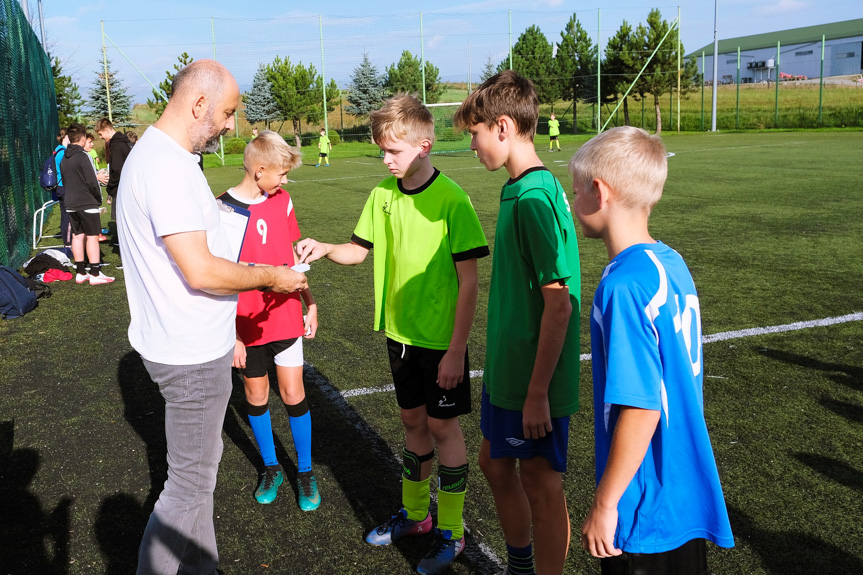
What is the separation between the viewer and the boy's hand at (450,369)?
2820mm

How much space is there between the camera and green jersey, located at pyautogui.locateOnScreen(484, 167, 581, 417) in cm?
231

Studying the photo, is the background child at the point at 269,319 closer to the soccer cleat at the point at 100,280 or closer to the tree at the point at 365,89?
the soccer cleat at the point at 100,280

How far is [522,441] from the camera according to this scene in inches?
98.0

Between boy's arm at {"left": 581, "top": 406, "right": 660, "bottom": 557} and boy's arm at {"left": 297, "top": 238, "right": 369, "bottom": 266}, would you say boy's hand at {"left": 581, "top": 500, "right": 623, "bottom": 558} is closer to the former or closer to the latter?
boy's arm at {"left": 581, "top": 406, "right": 660, "bottom": 557}

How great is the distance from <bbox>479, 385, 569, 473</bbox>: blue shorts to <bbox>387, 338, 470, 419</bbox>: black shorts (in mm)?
428

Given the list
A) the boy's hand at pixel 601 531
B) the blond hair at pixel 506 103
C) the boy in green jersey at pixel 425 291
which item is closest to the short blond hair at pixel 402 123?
the boy in green jersey at pixel 425 291

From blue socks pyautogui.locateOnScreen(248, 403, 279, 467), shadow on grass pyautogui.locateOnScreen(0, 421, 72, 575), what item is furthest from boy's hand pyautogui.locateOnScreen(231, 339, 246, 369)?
shadow on grass pyautogui.locateOnScreen(0, 421, 72, 575)

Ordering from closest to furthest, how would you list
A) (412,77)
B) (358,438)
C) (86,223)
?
(358,438) → (86,223) → (412,77)

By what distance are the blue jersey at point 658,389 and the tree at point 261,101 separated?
35.9 metres

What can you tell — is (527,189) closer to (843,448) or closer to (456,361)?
(456,361)

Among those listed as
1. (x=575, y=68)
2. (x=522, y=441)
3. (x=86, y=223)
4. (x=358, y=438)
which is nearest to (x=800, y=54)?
(x=575, y=68)

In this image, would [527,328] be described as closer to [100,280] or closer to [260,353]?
[260,353]

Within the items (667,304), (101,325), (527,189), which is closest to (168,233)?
(527,189)

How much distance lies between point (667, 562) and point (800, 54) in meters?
96.9
